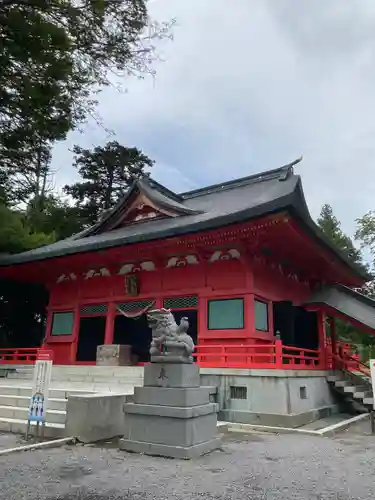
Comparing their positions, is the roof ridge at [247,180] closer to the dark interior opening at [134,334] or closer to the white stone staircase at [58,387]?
the dark interior opening at [134,334]

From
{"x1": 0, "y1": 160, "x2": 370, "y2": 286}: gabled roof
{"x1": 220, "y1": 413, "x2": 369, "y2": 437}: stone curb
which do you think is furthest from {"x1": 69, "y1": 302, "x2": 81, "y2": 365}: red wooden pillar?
{"x1": 220, "y1": 413, "x2": 369, "y2": 437}: stone curb

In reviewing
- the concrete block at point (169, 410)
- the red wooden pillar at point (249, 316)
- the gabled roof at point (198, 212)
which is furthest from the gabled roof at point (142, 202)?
the concrete block at point (169, 410)

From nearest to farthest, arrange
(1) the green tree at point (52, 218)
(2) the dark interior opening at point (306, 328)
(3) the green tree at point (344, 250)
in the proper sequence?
(2) the dark interior opening at point (306, 328), (1) the green tree at point (52, 218), (3) the green tree at point (344, 250)

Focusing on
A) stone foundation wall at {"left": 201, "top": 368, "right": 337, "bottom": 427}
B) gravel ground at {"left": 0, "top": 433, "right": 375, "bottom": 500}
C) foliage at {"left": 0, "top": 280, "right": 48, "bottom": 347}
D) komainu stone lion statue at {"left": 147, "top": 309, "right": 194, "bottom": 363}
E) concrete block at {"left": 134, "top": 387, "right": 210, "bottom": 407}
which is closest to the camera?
gravel ground at {"left": 0, "top": 433, "right": 375, "bottom": 500}

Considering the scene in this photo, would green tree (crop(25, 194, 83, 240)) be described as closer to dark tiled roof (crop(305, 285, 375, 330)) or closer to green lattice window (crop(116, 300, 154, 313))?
green lattice window (crop(116, 300, 154, 313))

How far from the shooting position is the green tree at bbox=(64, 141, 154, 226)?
34594 millimetres

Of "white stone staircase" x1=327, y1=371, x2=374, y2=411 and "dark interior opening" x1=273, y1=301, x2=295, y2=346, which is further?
"dark interior opening" x1=273, y1=301, x2=295, y2=346

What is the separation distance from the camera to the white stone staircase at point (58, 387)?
797cm

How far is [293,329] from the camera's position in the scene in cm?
1416

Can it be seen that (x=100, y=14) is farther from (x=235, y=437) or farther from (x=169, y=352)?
(x=235, y=437)

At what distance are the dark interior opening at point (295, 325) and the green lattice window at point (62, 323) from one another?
719 cm

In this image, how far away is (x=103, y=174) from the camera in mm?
35750

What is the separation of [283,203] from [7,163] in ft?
19.2

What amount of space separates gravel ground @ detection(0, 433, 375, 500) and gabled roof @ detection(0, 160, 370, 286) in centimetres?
524
